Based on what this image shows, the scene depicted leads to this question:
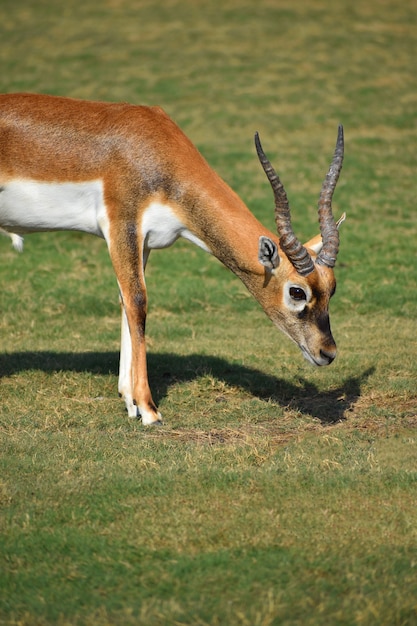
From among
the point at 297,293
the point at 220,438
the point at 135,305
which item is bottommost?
the point at 220,438

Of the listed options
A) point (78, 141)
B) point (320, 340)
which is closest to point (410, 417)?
point (320, 340)

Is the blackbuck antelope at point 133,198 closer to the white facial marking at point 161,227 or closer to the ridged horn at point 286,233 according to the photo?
the white facial marking at point 161,227

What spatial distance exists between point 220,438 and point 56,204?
266 cm

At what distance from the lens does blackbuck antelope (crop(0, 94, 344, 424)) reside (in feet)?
26.8

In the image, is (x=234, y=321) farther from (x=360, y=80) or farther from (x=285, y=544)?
(x=360, y=80)

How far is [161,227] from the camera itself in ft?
27.9

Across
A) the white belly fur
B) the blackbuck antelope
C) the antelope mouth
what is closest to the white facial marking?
the blackbuck antelope

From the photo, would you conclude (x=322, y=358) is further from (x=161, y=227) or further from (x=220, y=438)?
(x=161, y=227)

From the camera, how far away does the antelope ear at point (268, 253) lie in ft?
25.2

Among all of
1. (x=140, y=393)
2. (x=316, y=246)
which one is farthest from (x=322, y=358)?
(x=140, y=393)

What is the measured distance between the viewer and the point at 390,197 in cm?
1828

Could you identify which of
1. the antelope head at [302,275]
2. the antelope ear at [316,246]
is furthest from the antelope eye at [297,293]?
the antelope ear at [316,246]

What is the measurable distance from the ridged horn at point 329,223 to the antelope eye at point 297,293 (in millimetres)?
311

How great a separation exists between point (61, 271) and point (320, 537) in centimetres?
917
